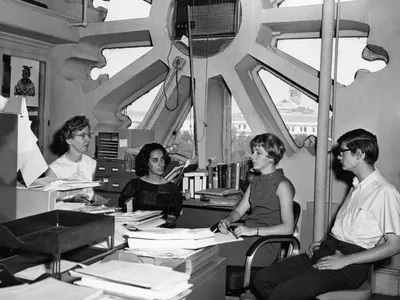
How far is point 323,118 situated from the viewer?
13.7 feet

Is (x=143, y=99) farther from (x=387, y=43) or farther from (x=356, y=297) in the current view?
(x=356, y=297)

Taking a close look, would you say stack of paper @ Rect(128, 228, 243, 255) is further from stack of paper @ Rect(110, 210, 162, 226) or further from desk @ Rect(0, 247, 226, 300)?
stack of paper @ Rect(110, 210, 162, 226)

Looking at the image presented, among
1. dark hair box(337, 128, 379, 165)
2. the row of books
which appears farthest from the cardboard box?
the row of books

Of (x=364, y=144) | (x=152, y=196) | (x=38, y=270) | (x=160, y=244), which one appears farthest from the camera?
(x=152, y=196)

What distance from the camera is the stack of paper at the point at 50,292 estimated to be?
4.35ft

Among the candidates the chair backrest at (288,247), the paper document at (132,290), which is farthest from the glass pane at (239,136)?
the paper document at (132,290)

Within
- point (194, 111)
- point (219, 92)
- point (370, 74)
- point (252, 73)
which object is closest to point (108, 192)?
point (194, 111)

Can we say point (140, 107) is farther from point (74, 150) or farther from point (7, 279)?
point (7, 279)

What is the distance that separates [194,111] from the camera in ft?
16.8

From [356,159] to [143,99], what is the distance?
339cm

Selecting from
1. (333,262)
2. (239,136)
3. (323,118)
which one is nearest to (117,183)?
(239,136)

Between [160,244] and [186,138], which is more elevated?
[186,138]

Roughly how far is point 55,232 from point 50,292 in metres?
0.24

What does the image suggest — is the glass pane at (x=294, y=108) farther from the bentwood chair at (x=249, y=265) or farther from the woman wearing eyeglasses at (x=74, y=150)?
the woman wearing eyeglasses at (x=74, y=150)
